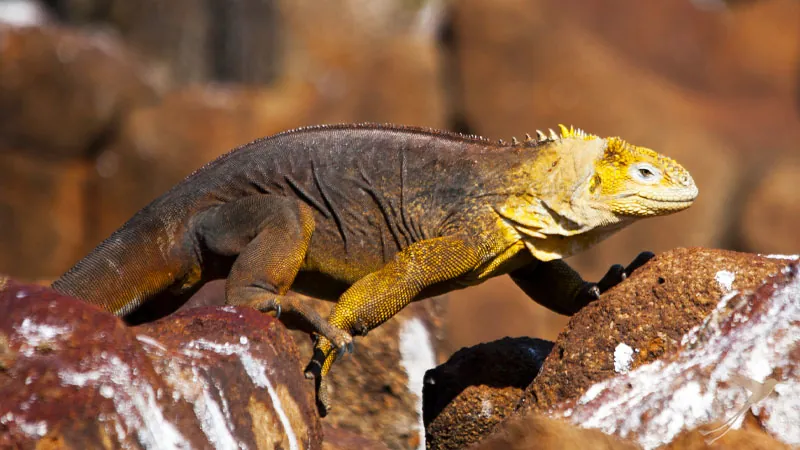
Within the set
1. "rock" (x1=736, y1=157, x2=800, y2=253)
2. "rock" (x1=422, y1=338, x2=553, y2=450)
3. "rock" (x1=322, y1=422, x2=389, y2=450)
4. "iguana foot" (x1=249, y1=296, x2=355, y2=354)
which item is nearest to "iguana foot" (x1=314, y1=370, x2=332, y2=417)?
"rock" (x1=322, y1=422, x2=389, y2=450)

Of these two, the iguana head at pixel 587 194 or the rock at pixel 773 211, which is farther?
the rock at pixel 773 211

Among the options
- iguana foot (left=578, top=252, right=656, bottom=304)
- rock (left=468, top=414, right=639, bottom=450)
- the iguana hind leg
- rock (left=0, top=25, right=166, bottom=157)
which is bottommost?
rock (left=468, top=414, right=639, bottom=450)

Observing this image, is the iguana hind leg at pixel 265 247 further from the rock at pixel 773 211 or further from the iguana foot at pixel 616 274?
the rock at pixel 773 211

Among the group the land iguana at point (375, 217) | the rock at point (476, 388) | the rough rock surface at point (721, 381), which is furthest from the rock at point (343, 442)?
the rough rock surface at point (721, 381)

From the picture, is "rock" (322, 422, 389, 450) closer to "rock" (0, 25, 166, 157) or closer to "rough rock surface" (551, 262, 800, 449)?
"rough rock surface" (551, 262, 800, 449)

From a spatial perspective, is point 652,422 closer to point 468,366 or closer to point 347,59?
point 468,366

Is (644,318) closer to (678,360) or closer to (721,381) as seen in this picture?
(678,360)
